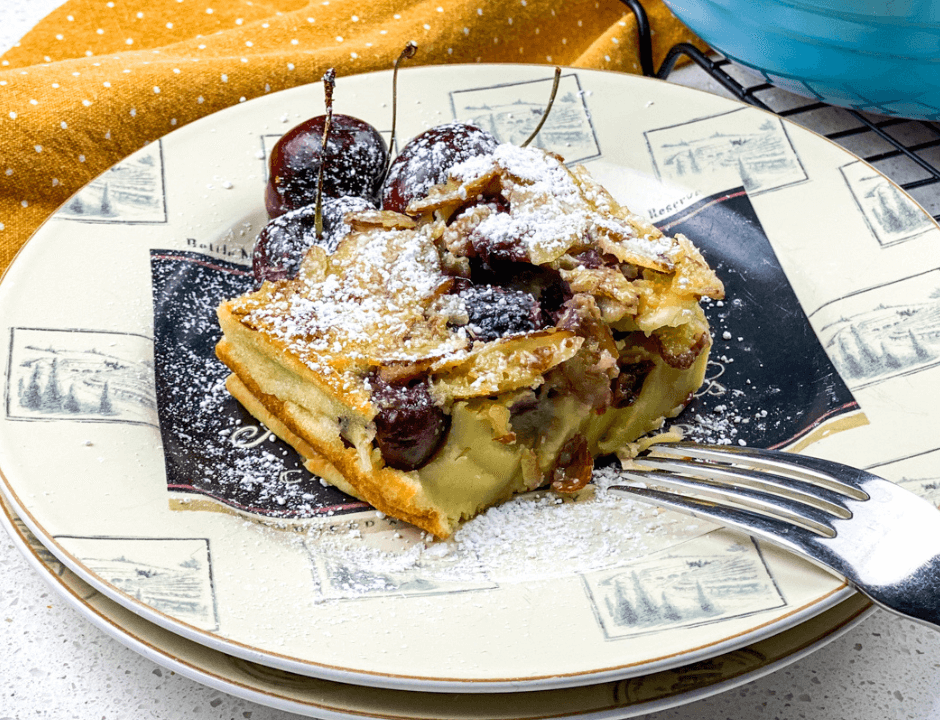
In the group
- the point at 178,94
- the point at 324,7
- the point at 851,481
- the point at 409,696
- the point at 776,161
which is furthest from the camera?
the point at 324,7

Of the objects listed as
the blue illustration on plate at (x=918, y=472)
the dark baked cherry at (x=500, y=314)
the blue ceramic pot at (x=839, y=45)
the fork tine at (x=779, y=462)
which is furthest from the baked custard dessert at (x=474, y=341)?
the blue ceramic pot at (x=839, y=45)

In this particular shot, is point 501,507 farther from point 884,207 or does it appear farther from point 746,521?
point 884,207

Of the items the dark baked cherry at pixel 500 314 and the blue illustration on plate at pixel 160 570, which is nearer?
the blue illustration on plate at pixel 160 570

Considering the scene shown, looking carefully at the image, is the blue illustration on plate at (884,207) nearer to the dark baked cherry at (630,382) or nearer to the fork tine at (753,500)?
the dark baked cherry at (630,382)

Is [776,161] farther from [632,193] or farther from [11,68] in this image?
[11,68]

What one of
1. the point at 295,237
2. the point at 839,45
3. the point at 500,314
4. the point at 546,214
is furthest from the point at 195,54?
the point at 839,45

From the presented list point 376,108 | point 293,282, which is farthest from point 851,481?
point 376,108

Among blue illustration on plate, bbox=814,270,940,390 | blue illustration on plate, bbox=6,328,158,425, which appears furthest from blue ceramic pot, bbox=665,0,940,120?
blue illustration on plate, bbox=6,328,158,425
